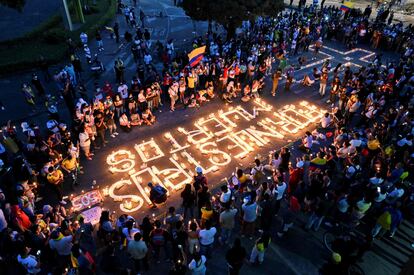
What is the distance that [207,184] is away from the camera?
12867 millimetres

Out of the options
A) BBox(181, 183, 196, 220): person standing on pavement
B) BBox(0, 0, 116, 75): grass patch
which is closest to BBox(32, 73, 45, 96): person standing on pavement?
BBox(0, 0, 116, 75): grass patch

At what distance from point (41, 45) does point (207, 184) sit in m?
20.5

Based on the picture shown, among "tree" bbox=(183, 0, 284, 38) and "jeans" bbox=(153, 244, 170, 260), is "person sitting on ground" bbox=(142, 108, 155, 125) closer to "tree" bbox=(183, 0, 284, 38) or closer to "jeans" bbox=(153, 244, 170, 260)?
"jeans" bbox=(153, 244, 170, 260)

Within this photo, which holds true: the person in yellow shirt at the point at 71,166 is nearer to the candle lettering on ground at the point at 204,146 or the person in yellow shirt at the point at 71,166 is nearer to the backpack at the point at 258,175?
the candle lettering on ground at the point at 204,146

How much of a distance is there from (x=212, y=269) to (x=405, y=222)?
729 cm

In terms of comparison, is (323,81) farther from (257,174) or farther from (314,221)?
(314,221)

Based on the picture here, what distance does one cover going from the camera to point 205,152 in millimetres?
14578

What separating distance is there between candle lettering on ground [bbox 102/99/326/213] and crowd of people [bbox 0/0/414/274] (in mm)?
1133

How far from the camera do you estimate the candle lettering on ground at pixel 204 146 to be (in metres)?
12.7

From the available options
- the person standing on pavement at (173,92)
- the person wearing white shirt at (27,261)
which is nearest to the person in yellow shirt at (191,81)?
the person standing on pavement at (173,92)

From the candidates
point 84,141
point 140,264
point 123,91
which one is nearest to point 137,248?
point 140,264

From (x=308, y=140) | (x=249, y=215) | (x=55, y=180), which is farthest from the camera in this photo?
(x=308, y=140)

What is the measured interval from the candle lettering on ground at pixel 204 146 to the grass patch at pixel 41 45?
12.5m

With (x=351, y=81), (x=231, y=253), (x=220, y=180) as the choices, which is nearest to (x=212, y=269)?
(x=231, y=253)
